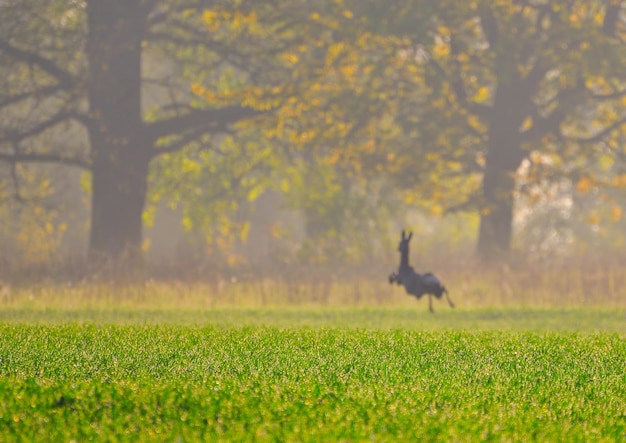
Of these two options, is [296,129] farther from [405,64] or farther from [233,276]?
[233,276]

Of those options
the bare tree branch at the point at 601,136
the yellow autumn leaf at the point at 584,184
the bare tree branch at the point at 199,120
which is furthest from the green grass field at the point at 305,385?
the bare tree branch at the point at 601,136

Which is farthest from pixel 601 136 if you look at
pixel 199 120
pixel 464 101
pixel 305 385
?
pixel 305 385

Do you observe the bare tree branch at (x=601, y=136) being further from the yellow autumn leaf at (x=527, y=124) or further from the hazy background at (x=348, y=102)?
the yellow autumn leaf at (x=527, y=124)

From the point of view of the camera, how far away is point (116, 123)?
107ft

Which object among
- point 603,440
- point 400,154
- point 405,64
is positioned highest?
point 405,64

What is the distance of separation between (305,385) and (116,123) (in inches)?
943

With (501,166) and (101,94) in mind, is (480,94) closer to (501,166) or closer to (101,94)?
(501,166)

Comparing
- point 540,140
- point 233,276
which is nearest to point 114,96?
point 233,276

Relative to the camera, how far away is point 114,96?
32.6 meters

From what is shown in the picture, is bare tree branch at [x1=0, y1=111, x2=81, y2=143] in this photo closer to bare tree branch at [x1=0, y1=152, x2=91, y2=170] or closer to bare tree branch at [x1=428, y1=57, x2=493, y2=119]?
bare tree branch at [x1=0, y1=152, x2=91, y2=170]

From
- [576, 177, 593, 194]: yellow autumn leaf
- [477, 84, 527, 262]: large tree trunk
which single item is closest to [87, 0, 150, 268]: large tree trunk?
[477, 84, 527, 262]: large tree trunk

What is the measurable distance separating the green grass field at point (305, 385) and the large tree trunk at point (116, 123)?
716 inches

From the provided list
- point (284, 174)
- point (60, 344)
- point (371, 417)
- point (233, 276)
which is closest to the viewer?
point (371, 417)

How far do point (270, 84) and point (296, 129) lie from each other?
59.5 inches
